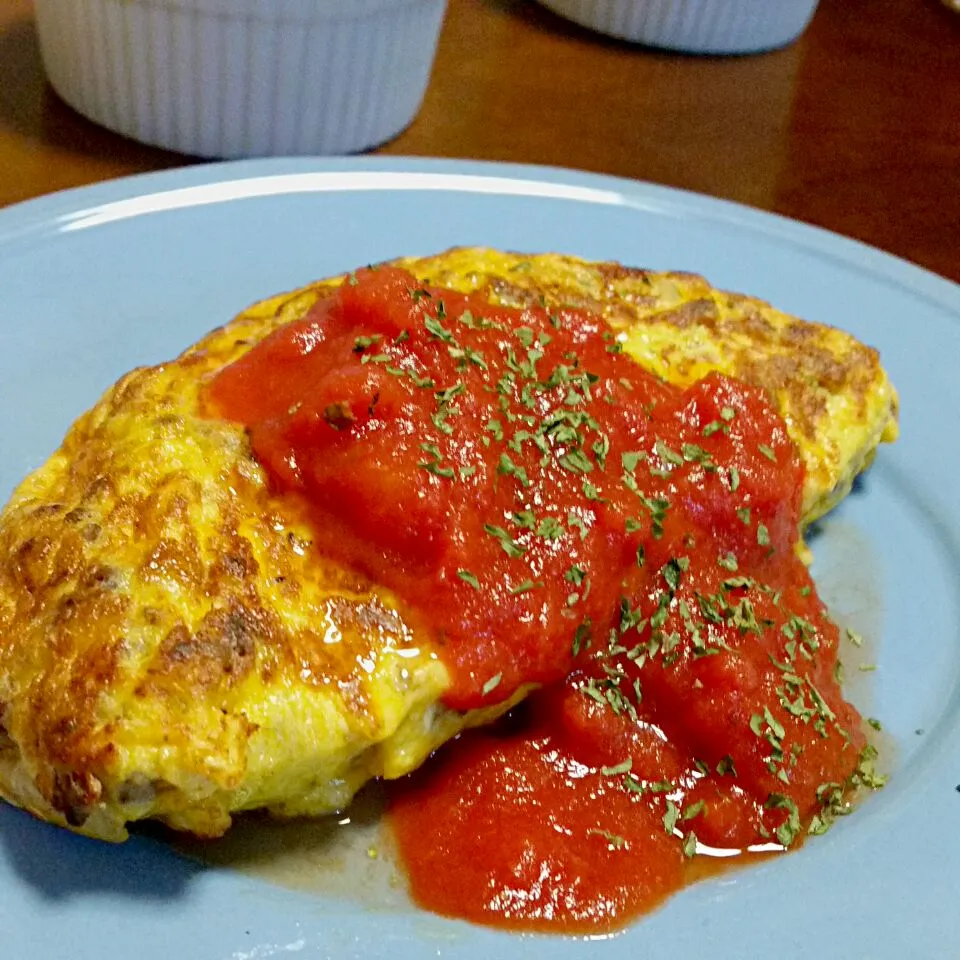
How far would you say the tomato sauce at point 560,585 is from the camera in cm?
176

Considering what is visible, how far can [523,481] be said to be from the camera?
188 centimetres

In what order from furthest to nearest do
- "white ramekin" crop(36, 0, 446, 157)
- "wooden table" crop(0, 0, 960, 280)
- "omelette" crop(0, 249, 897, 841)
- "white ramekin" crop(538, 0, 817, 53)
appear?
"white ramekin" crop(538, 0, 817, 53), "wooden table" crop(0, 0, 960, 280), "white ramekin" crop(36, 0, 446, 157), "omelette" crop(0, 249, 897, 841)

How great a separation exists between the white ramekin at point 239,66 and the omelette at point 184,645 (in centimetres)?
141

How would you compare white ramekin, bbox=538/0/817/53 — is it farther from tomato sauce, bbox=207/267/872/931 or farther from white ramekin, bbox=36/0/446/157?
tomato sauce, bbox=207/267/872/931

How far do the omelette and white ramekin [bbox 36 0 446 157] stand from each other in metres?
1.41

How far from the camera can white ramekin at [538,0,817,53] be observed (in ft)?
15.9

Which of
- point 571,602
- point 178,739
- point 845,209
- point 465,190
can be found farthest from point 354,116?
point 178,739

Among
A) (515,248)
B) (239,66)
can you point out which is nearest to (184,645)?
(515,248)

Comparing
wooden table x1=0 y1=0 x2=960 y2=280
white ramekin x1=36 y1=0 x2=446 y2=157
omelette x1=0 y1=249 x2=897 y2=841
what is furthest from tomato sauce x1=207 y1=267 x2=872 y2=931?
wooden table x1=0 y1=0 x2=960 y2=280

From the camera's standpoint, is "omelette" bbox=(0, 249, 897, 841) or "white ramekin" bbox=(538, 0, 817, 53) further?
"white ramekin" bbox=(538, 0, 817, 53)

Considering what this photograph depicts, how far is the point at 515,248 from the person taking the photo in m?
3.03

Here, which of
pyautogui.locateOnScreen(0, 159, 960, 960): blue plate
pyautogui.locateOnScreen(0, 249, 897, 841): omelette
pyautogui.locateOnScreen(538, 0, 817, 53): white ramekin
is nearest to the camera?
pyautogui.locateOnScreen(0, 249, 897, 841): omelette

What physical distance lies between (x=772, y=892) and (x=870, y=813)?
26 cm

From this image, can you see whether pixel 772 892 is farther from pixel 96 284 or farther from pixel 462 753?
pixel 96 284
